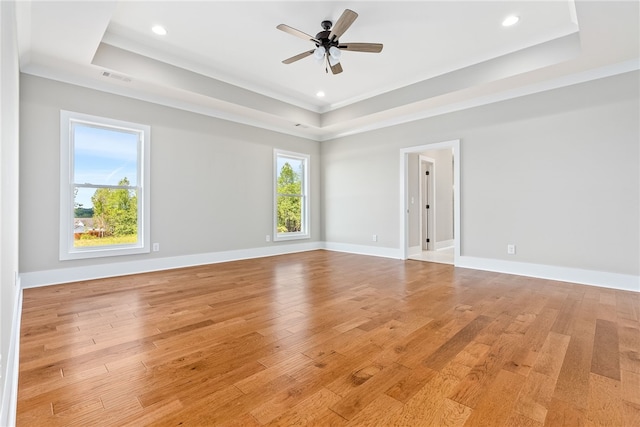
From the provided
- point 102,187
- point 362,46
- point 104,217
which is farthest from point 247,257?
point 362,46

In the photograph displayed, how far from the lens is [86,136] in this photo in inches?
163

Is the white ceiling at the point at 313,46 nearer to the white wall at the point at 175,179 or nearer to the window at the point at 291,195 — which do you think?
the white wall at the point at 175,179

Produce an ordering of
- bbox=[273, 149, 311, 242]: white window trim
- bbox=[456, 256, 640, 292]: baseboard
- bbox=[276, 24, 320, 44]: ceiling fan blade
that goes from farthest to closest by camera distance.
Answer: bbox=[273, 149, 311, 242]: white window trim, bbox=[456, 256, 640, 292]: baseboard, bbox=[276, 24, 320, 44]: ceiling fan blade

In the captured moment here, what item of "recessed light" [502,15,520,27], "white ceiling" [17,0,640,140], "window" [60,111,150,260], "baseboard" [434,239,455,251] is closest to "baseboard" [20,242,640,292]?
"window" [60,111,150,260]

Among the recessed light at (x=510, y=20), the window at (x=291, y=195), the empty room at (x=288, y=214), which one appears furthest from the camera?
the window at (x=291, y=195)

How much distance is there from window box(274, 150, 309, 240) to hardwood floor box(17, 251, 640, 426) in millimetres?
3074

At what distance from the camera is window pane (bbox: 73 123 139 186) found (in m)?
4.05

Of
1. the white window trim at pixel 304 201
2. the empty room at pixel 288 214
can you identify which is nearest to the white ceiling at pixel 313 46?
the empty room at pixel 288 214

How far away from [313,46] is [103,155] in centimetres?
330

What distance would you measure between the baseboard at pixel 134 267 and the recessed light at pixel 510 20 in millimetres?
5048

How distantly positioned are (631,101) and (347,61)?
348 cm

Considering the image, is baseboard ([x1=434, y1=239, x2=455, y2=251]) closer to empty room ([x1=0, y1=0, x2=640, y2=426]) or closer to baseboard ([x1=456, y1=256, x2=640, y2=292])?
empty room ([x1=0, y1=0, x2=640, y2=426])

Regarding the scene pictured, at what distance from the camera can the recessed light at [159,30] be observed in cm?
345

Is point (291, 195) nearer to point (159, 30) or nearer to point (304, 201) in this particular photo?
point (304, 201)
